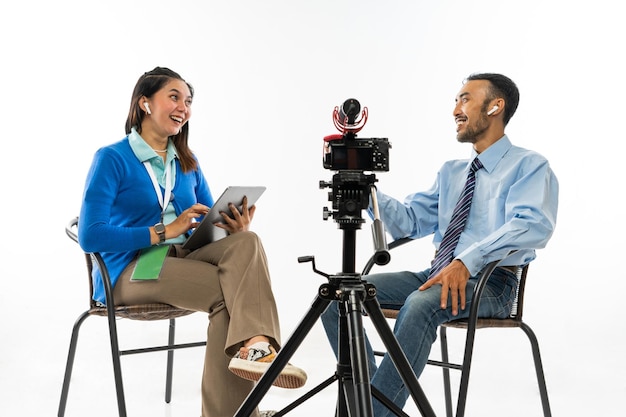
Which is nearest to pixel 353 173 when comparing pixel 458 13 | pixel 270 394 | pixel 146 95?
pixel 146 95

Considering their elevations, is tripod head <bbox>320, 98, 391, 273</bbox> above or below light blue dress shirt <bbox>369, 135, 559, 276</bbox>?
above

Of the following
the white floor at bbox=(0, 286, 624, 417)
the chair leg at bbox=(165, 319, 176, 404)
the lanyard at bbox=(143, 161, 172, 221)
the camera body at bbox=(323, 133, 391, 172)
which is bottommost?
the white floor at bbox=(0, 286, 624, 417)

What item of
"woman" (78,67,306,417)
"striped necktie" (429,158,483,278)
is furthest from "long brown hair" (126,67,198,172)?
"striped necktie" (429,158,483,278)

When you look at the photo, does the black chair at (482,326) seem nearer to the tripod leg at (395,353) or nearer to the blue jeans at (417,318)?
the blue jeans at (417,318)

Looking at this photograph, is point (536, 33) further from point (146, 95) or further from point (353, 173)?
point (353, 173)

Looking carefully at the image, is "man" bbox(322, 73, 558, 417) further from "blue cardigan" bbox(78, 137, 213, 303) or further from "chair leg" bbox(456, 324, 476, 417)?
"blue cardigan" bbox(78, 137, 213, 303)

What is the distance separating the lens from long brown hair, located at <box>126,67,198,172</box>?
2.53 m

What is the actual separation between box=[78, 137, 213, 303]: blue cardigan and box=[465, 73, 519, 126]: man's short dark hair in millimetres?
1106

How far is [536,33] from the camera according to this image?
3812mm

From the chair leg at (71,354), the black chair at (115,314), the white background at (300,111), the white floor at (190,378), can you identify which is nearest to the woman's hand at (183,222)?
the black chair at (115,314)

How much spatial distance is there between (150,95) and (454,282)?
4.07 feet

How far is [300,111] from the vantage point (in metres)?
3.88

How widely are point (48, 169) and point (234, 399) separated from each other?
7.13 ft

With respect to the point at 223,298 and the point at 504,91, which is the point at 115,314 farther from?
the point at 504,91
